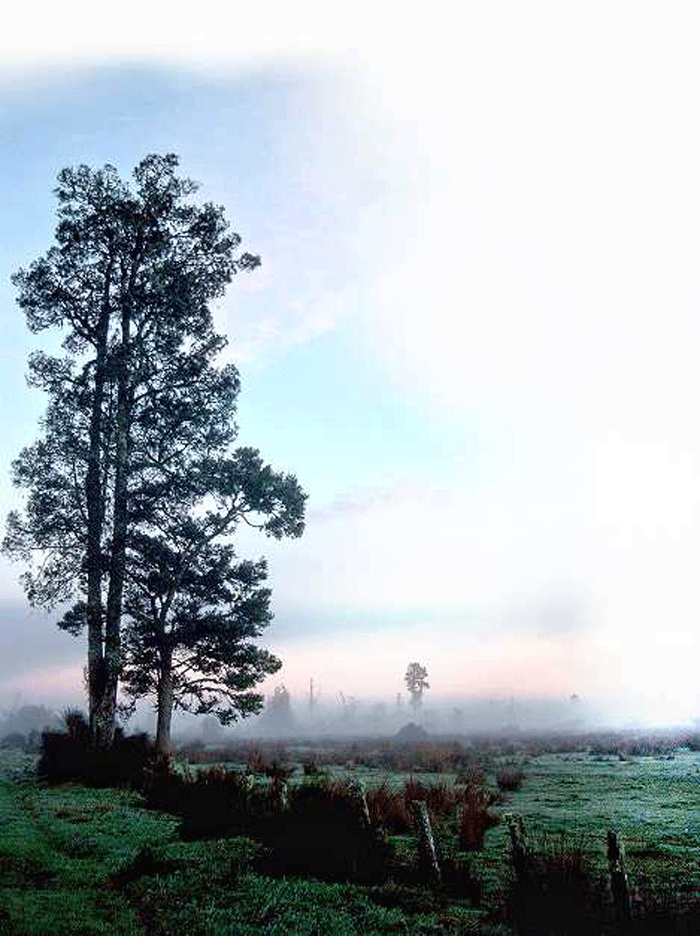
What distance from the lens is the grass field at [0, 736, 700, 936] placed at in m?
7.89

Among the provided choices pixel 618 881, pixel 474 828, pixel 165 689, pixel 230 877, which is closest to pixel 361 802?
pixel 474 828

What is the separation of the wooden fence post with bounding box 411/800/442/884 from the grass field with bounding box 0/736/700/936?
0.83 ft

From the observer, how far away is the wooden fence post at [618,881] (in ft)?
24.5

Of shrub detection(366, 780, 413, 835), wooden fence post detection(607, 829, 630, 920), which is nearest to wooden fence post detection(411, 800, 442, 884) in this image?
wooden fence post detection(607, 829, 630, 920)

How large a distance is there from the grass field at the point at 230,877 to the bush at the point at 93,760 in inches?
91.2

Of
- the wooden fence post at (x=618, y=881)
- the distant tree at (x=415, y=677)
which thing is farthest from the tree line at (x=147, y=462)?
the distant tree at (x=415, y=677)

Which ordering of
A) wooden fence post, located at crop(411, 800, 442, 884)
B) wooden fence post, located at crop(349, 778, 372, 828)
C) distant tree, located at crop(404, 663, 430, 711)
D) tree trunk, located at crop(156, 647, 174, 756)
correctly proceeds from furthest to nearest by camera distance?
distant tree, located at crop(404, 663, 430, 711) → tree trunk, located at crop(156, 647, 174, 756) → wooden fence post, located at crop(349, 778, 372, 828) → wooden fence post, located at crop(411, 800, 442, 884)

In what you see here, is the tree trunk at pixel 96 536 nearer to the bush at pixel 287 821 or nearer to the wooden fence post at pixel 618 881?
the bush at pixel 287 821

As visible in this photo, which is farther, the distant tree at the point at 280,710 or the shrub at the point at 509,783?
the distant tree at the point at 280,710

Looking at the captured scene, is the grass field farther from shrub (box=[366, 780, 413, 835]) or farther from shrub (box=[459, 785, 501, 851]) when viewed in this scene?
shrub (box=[366, 780, 413, 835])

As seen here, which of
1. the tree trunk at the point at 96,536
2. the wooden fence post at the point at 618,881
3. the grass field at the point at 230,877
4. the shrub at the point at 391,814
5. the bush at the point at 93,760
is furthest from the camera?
the tree trunk at the point at 96,536

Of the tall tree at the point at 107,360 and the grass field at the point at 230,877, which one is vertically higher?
the tall tree at the point at 107,360

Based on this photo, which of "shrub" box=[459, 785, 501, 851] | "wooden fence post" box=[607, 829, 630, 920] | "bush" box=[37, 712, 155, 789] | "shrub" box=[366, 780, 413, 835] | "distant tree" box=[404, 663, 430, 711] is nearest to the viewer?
"wooden fence post" box=[607, 829, 630, 920]

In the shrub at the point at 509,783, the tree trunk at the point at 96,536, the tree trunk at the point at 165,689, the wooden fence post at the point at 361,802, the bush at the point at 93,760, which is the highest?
the tree trunk at the point at 96,536
